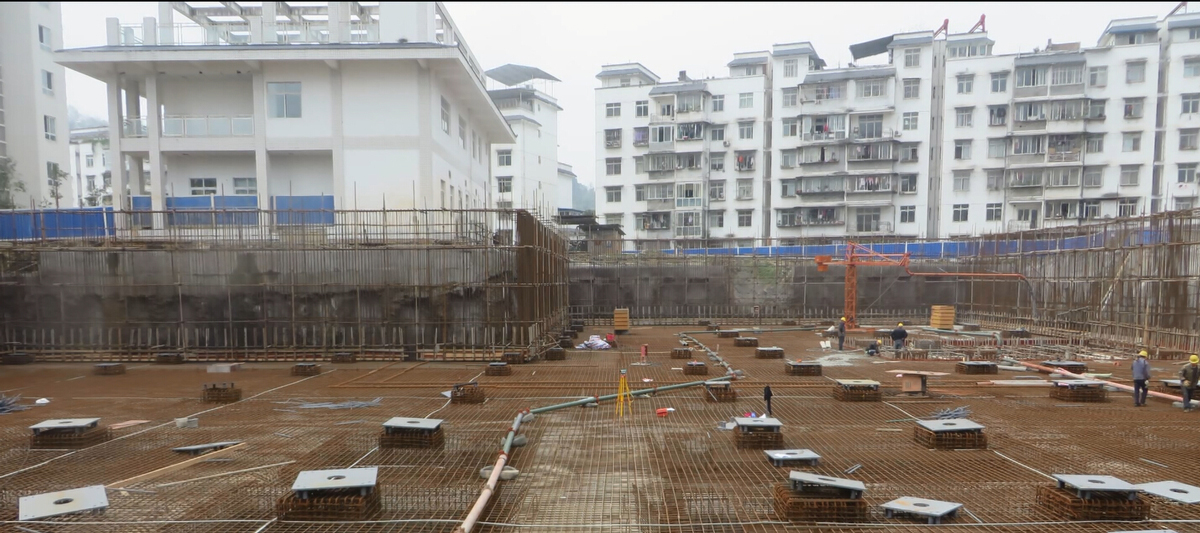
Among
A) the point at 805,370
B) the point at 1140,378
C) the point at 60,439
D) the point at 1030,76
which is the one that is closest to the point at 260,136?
the point at 60,439

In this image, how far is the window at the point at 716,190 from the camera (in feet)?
154

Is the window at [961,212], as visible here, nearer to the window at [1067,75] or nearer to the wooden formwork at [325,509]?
the window at [1067,75]

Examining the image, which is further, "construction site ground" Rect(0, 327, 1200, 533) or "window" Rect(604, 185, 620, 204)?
"window" Rect(604, 185, 620, 204)

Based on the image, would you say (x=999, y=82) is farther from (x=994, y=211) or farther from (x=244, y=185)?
(x=244, y=185)

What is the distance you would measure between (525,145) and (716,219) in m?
19.8

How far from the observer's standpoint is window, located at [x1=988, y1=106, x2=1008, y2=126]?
1582 inches

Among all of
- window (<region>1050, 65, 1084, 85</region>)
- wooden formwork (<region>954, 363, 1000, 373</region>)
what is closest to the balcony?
wooden formwork (<region>954, 363, 1000, 373</region>)

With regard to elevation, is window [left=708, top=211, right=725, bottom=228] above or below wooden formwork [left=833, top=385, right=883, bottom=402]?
above

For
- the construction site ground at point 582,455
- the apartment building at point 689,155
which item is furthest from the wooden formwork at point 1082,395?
the apartment building at point 689,155

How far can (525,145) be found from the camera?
5688 cm

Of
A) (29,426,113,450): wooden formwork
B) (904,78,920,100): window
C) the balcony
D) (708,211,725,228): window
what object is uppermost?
(904,78,920,100): window

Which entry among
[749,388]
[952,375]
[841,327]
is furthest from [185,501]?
[841,327]

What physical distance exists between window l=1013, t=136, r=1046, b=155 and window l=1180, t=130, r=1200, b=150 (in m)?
8.02

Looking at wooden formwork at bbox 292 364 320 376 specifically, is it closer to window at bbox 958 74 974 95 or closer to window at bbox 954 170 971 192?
window at bbox 954 170 971 192
